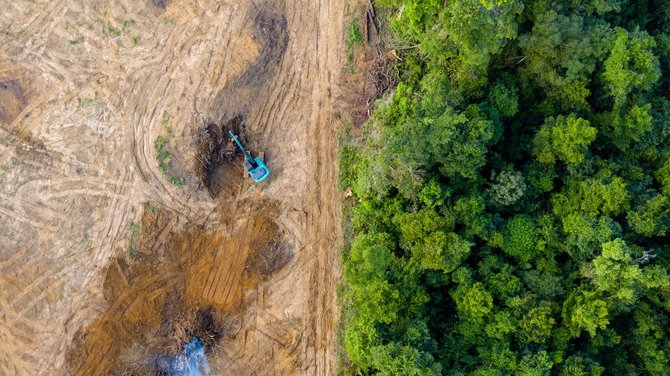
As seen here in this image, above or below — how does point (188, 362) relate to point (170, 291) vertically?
below

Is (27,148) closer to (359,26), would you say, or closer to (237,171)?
(237,171)

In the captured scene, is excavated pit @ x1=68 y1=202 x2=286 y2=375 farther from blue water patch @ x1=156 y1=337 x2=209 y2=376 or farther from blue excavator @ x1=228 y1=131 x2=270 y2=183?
blue excavator @ x1=228 y1=131 x2=270 y2=183

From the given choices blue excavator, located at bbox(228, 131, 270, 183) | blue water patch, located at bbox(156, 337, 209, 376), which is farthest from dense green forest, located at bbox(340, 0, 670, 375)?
blue water patch, located at bbox(156, 337, 209, 376)

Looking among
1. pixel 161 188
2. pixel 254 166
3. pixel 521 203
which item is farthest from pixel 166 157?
pixel 521 203

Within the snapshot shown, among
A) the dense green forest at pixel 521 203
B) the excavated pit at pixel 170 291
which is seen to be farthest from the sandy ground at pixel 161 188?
the dense green forest at pixel 521 203

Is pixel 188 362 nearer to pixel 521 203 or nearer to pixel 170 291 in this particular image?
pixel 170 291

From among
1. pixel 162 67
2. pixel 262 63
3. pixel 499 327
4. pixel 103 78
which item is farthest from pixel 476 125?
→ pixel 103 78

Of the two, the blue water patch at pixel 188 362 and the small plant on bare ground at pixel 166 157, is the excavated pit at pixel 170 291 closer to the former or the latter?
the blue water patch at pixel 188 362
